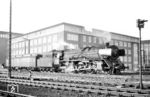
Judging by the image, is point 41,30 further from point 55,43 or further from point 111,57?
point 111,57

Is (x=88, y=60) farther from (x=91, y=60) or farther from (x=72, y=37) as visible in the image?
(x=72, y=37)

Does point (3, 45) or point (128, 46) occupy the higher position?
point (3, 45)

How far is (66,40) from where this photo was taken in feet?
163

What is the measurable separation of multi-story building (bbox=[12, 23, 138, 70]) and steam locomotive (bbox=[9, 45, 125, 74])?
12492 millimetres

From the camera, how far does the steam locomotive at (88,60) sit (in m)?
20.7

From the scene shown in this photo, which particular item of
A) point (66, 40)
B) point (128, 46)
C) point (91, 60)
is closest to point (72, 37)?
point (66, 40)

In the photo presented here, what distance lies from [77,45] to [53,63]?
2628 centimetres

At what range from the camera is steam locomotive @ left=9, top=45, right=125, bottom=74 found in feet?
68.0

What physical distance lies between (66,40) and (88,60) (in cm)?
2854

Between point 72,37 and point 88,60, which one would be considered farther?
point 72,37

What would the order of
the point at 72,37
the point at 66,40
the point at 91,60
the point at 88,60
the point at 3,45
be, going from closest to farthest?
the point at 91,60, the point at 88,60, the point at 66,40, the point at 72,37, the point at 3,45

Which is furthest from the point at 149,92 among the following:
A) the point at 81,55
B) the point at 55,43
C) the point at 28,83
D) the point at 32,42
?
the point at 32,42

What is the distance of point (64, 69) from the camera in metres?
25.2

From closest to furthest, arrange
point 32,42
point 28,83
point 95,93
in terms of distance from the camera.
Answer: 1. point 95,93
2. point 28,83
3. point 32,42
